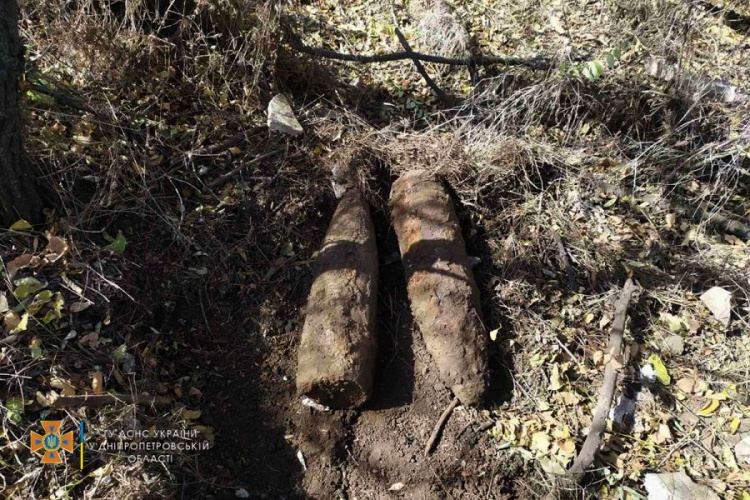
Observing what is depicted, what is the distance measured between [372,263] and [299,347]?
0.57 m

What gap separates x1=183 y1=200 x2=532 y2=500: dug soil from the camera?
7.55 ft

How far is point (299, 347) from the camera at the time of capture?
2566 millimetres

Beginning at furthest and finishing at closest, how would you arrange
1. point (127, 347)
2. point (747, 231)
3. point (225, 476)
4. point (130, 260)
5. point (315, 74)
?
point (315, 74)
point (747, 231)
point (130, 260)
point (127, 347)
point (225, 476)

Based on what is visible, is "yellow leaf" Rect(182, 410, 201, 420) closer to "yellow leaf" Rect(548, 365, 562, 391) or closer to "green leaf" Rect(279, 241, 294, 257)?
"green leaf" Rect(279, 241, 294, 257)

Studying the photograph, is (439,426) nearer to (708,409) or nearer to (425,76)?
Answer: (708,409)

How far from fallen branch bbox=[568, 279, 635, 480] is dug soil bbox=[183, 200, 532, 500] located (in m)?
0.26

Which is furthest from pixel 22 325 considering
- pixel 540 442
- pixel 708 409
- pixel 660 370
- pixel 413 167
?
pixel 708 409

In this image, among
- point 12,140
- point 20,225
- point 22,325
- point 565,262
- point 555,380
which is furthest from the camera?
point 565,262

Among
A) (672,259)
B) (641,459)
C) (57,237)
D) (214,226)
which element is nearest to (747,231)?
(672,259)

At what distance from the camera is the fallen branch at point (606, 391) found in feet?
7.52

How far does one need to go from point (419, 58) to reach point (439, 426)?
2533mm

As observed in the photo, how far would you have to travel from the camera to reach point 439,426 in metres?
2.43

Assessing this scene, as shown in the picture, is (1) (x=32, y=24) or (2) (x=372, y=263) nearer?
(2) (x=372, y=263)

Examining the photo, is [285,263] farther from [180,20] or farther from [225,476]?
[180,20]
